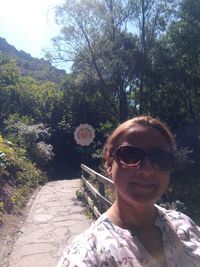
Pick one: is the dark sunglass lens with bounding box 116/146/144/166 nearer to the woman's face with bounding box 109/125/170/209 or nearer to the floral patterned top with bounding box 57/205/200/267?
the woman's face with bounding box 109/125/170/209

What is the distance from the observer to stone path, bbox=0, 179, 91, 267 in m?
5.66

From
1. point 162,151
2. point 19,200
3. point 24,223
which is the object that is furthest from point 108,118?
point 162,151

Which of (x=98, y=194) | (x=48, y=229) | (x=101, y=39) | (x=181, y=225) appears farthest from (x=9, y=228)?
(x=101, y=39)

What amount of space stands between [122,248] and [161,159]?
41 centimetres

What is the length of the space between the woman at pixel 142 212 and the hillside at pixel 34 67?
64.3 feet

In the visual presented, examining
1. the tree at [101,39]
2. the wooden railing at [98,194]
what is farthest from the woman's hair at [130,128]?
the tree at [101,39]

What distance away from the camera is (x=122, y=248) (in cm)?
156

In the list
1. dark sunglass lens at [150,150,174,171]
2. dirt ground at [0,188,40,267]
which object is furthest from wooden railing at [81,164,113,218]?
dark sunglass lens at [150,150,174,171]

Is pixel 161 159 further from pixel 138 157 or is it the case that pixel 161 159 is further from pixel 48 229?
pixel 48 229

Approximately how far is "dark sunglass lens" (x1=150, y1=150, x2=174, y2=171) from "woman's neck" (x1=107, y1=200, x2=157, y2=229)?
0.57 feet

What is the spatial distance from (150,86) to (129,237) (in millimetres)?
18928

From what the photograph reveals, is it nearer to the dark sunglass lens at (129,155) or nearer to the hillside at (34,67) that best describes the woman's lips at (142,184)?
the dark sunglass lens at (129,155)

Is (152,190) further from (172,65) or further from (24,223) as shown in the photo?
(172,65)

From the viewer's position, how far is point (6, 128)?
19.2 metres
